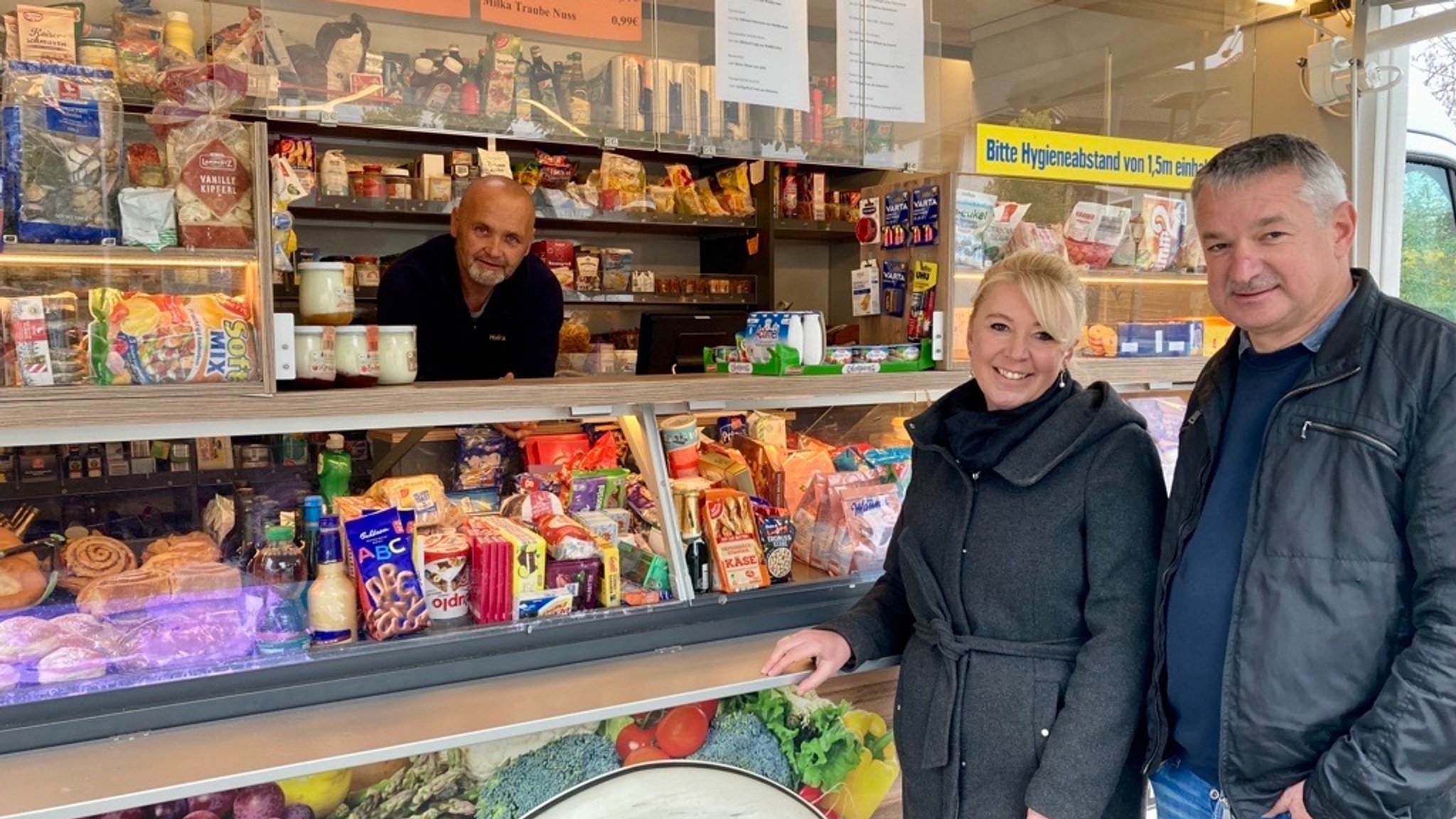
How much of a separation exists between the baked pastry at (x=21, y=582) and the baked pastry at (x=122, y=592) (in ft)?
0.23

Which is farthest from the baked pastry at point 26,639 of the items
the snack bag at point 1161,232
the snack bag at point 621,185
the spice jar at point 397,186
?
the snack bag at point 621,185

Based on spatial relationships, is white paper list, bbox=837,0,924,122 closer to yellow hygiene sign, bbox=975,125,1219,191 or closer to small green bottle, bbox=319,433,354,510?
yellow hygiene sign, bbox=975,125,1219,191

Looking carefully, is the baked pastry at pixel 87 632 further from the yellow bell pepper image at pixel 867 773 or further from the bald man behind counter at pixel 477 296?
the bald man behind counter at pixel 477 296

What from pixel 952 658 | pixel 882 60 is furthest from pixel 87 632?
pixel 882 60

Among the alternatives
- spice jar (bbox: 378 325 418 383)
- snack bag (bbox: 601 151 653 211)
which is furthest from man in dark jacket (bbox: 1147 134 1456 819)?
snack bag (bbox: 601 151 653 211)

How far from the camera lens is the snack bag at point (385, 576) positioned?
2.10m

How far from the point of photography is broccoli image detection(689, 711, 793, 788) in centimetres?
226

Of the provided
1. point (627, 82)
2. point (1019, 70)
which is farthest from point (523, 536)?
point (1019, 70)

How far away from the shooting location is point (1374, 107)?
13.3ft

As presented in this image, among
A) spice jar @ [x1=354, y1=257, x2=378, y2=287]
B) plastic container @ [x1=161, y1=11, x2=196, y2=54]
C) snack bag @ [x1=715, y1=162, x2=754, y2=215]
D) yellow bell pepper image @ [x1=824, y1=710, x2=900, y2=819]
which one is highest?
plastic container @ [x1=161, y1=11, x2=196, y2=54]

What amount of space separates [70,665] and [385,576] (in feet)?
1.87

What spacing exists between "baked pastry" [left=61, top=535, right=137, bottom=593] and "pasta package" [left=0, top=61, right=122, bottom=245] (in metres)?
0.63

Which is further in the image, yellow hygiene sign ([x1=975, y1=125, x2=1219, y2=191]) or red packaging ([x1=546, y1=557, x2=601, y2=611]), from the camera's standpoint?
yellow hygiene sign ([x1=975, y1=125, x2=1219, y2=191])

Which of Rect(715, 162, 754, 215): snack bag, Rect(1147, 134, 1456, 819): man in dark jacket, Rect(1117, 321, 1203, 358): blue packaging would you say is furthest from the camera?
Rect(715, 162, 754, 215): snack bag
